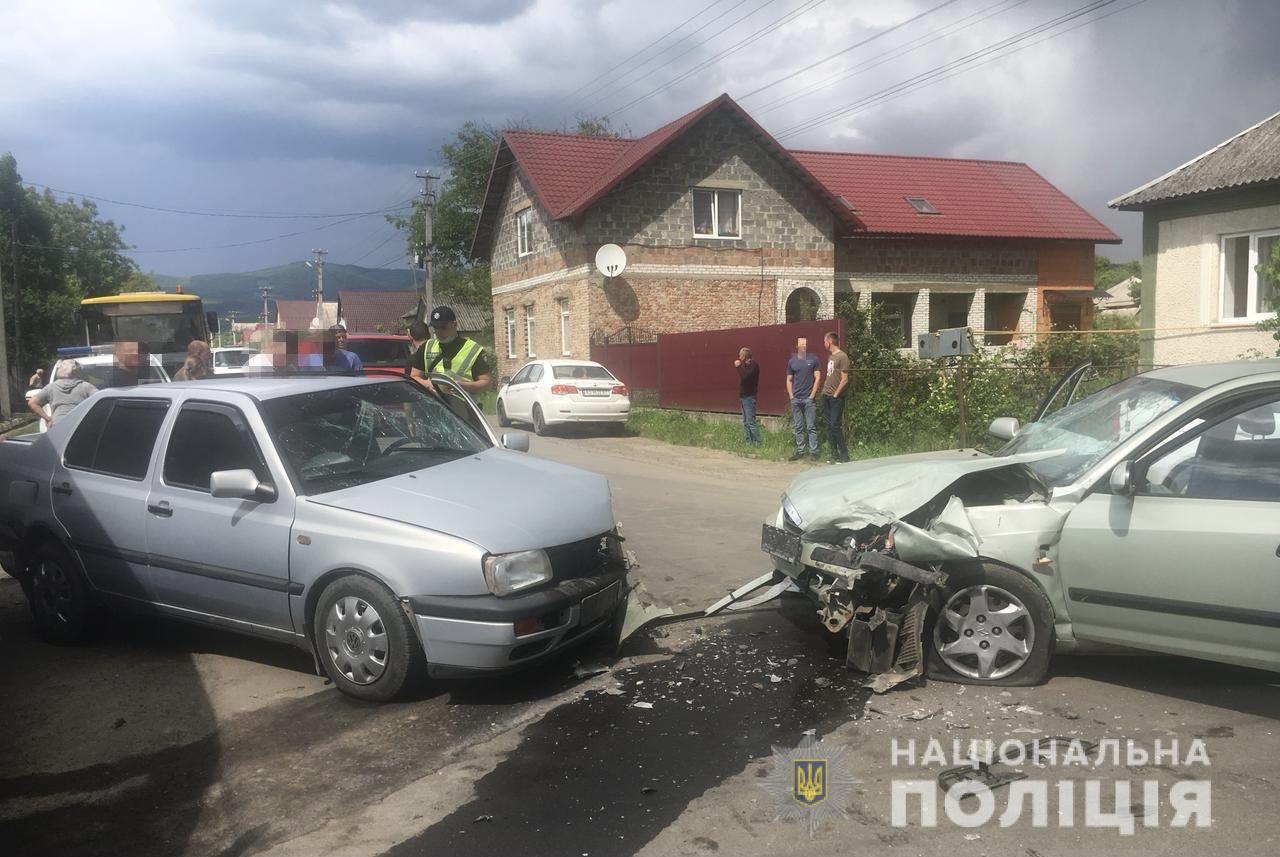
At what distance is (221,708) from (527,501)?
1822mm

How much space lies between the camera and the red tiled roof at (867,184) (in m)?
27.3

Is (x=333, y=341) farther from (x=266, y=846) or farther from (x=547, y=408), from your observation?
(x=547, y=408)

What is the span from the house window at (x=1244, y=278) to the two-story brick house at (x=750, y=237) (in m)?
12.0

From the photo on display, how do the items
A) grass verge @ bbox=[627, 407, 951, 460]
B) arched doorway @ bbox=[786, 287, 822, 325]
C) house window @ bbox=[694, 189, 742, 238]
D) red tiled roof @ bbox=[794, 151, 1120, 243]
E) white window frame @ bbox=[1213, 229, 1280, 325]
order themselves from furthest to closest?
red tiled roof @ bbox=[794, 151, 1120, 243] → arched doorway @ bbox=[786, 287, 822, 325] → house window @ bbox=[694, 189, 742, 238] → white window frame @ bbox=[1213, 229, 1280, 325] → grass verge @ bbox=[627, 407, 951, 460]

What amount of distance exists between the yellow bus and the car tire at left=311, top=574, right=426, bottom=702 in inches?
856

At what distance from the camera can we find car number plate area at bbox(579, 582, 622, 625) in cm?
490

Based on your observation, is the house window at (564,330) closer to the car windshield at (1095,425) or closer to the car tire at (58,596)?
the car tire at (58,596)

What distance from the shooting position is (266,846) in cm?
355

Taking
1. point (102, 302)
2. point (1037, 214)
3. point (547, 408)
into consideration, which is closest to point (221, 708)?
point (547, 408)

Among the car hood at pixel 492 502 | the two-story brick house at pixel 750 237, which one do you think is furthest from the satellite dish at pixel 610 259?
the car hood at pixel 492 502

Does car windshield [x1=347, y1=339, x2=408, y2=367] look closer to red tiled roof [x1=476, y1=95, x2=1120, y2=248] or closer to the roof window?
red tiled roof [x1=476, y1=95, x2=1120, y2=248]

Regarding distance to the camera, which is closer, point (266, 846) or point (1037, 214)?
point (266, 846)

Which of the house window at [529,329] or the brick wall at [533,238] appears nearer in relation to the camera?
the brick wall at [533,238]

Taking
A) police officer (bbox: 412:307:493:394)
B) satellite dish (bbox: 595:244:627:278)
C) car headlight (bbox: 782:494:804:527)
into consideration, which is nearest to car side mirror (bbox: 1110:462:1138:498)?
car headlight (bbox: 782:494:804:527)
